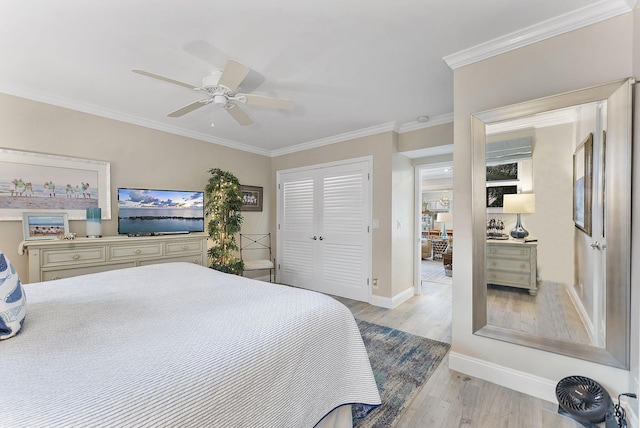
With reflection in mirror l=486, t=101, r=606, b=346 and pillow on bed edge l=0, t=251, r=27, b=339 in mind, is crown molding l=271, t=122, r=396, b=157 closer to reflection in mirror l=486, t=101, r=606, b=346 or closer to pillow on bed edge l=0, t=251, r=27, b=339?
reflection in mirror l=486, t=101, r=606, b=346

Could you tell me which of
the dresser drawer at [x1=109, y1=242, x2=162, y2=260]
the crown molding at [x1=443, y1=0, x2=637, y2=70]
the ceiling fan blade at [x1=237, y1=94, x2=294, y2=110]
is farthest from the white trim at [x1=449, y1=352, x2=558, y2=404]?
the dresser drawer at [x1=109, y1=242, x2=162, y2=260]

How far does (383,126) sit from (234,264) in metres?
2.86

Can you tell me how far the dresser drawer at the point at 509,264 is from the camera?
6.53 ft

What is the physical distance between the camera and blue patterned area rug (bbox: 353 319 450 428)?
1.74m

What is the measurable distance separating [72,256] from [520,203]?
3.97m

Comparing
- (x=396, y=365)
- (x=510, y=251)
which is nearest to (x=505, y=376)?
(x=396, y=365)

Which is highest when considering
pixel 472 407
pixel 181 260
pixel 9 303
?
pixel 9 303

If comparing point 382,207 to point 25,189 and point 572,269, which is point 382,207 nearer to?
→ point 572,269

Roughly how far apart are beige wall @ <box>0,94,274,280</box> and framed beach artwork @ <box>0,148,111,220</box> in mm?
74

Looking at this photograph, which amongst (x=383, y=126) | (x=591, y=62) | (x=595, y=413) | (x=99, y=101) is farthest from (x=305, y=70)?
(x=595, y=413)

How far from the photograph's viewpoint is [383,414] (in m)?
1.72

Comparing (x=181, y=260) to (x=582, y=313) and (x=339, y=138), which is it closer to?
(x=339, y=138)

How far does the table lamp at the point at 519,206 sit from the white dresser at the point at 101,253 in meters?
3.41

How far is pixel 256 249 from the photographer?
16.0ft
